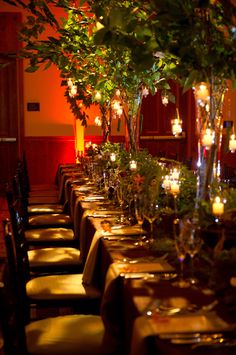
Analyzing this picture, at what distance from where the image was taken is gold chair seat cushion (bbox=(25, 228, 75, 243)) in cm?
473

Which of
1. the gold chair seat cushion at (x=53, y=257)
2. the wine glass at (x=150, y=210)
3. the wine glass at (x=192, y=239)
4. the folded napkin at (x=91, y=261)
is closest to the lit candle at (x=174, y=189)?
the wine glass at (x=150, y=210)

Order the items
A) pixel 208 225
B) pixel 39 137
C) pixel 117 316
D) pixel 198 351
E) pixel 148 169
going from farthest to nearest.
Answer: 1. pixel 39 137
2. pixel 148 169
3. pixel 117 316
4. pixel 208 225
5. pixel 198 351

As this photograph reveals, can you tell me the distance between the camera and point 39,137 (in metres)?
11.1

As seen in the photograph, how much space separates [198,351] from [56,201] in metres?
5.73

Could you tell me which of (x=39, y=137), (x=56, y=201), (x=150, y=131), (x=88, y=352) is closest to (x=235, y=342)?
(x=88, y=352)

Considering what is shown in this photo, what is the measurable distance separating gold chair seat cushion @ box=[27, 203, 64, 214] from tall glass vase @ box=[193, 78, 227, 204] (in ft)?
12.6

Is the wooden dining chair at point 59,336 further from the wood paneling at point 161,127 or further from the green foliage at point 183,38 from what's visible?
the wood paneling at point 161,127

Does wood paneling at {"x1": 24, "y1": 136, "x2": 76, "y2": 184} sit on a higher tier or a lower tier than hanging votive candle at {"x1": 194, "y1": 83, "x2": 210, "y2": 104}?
lower

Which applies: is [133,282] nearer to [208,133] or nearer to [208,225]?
[208,225]

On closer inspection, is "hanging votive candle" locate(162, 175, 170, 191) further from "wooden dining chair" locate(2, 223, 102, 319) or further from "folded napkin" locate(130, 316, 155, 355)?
"folded napkin" locate(130, 316, 155, 355)

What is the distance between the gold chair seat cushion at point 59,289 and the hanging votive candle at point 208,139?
44.9 inches

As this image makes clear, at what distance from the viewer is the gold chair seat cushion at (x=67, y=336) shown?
246cm

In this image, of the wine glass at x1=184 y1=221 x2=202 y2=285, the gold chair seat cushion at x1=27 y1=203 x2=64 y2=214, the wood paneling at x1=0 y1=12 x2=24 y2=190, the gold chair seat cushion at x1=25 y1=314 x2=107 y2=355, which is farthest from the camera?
the wood paneling at x1=0 y1=12 x2=24 y2=190

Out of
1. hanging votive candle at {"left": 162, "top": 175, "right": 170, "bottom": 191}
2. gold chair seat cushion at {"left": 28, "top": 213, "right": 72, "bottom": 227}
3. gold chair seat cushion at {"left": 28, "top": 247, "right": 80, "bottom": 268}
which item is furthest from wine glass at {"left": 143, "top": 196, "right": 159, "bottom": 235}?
gold chair seat cushion at {"left": 28, "top": 213, "right": 72, "bottom": 227}
